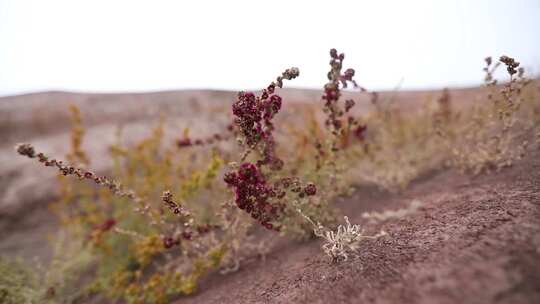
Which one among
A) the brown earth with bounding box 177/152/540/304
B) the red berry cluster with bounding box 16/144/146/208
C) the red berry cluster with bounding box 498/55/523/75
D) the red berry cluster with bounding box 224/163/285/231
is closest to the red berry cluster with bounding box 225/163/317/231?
the red berry cluster with bounding box 224/163/285/231

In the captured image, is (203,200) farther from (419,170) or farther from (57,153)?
(57,153)

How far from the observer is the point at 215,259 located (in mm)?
2725

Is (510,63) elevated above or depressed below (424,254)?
above

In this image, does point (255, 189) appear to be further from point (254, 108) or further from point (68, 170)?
point (68, 170)

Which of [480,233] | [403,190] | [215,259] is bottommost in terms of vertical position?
[215,259]

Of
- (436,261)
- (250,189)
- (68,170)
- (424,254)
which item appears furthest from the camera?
(250,189)

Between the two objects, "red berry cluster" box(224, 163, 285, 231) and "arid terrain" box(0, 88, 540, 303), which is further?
"red berry cluster" box(224, 163, 285, 231)

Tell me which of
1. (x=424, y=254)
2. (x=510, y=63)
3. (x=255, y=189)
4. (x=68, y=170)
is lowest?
(x=424, y=254)

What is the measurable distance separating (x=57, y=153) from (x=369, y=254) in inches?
309

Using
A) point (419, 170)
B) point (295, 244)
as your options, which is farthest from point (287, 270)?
point (419, 170)

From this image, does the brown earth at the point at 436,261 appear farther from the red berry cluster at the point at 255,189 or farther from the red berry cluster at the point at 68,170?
the red berry cluster at the point at 68,170

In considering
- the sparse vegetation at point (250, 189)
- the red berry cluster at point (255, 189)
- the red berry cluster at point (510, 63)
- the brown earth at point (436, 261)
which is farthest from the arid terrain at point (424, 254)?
the red berry cluster at point (510, 63)

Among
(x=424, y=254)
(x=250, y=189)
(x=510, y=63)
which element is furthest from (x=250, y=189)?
(x=510, y=63)

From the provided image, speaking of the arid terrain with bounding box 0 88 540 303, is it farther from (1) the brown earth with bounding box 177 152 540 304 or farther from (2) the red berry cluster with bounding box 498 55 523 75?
(2) the red berry cluster with bounding box 498 55 523 75
